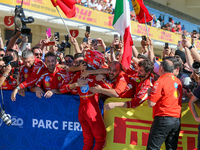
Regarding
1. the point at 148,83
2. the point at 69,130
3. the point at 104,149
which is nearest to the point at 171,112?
the point at 148,83

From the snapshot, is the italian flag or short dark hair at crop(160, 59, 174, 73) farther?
the italian flag

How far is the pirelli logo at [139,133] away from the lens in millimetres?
4809

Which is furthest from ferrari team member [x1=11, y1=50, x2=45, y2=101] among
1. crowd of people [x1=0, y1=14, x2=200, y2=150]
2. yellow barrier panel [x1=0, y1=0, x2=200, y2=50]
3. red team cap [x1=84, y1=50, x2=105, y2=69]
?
yellow barrier panel [x1=0, y1=0, x2=200, y2=50]

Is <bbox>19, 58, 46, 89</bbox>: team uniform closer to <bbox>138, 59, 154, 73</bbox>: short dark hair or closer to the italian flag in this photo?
the italian flag

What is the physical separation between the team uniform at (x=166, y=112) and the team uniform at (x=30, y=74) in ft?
8.39

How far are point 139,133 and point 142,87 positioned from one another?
0.83 m

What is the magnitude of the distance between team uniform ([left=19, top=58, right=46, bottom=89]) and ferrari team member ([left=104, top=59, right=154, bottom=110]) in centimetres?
179

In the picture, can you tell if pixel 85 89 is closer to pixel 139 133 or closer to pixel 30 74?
pixel 139 133

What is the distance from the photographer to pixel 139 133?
16.2ft

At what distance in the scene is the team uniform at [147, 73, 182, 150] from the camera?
13.9 ft

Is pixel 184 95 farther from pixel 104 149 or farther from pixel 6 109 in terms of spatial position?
pixel 6 109

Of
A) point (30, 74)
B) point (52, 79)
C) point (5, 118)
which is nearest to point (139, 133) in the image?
point (52, 79)

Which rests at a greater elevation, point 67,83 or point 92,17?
point 92,17

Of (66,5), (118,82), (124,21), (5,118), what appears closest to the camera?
(118,82)
